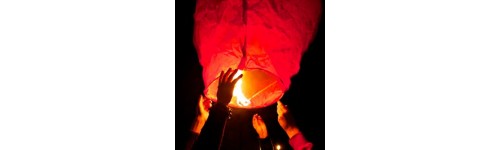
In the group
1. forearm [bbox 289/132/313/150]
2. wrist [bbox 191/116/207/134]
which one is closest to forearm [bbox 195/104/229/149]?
wrist [bbox 191/116/207/134]

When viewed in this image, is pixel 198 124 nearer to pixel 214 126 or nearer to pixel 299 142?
pixel 214 126

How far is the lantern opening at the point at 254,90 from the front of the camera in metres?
1.74

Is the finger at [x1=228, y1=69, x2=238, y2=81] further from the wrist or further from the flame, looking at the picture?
the wrist

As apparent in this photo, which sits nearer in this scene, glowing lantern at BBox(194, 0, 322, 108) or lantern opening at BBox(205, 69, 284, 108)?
glowing lantern at BBox(194, 0, 322, 108)

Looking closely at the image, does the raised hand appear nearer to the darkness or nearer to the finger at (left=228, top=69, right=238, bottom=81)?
the darkness

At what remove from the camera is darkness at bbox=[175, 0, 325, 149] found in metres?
1.73

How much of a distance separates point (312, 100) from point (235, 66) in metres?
0.34

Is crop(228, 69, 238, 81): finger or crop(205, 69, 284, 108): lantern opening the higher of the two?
crop(228, 69, 238, 81): finger

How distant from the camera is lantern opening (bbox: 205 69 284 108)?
1.74 metres

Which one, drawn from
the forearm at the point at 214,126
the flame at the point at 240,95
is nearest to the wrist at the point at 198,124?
the forearm at the point at 214,126

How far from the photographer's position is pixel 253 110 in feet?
5.71

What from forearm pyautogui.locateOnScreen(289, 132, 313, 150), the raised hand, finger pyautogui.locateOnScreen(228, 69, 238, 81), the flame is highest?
finger pyautogui.locateOnScreen(228, 69, 238, 81)

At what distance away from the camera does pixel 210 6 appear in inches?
66.9
